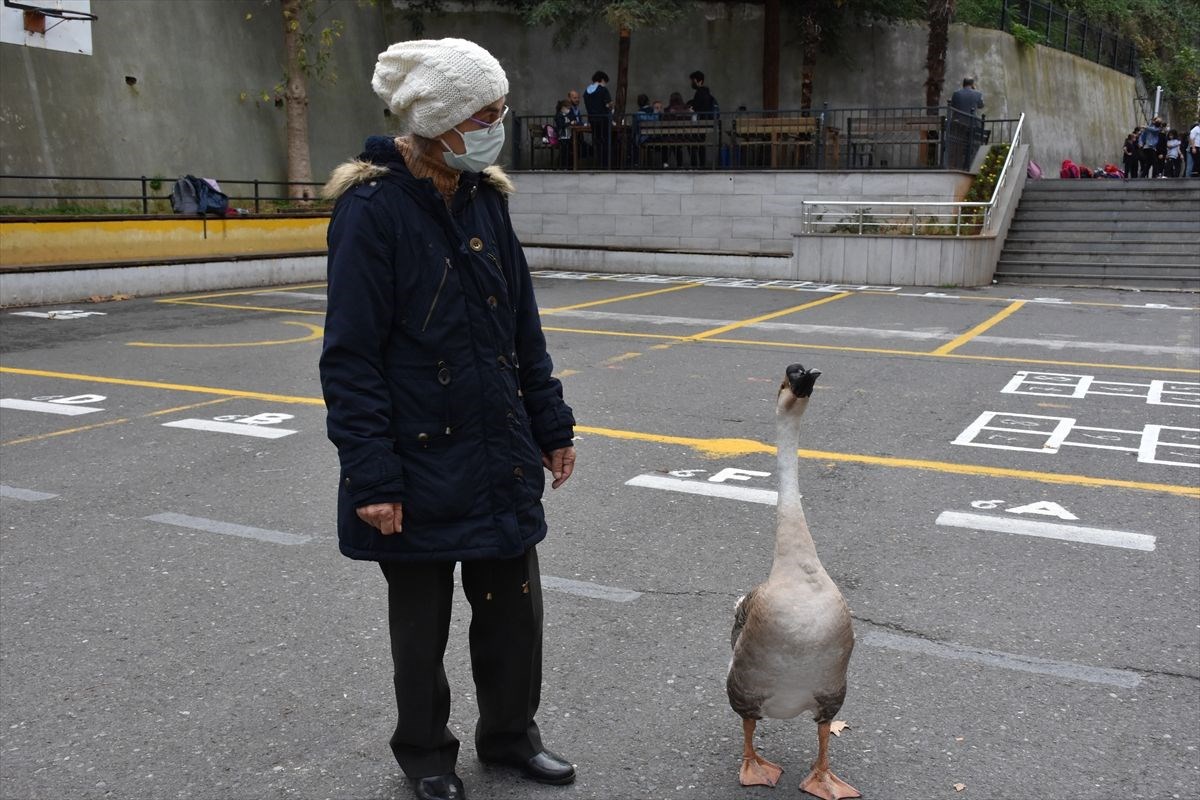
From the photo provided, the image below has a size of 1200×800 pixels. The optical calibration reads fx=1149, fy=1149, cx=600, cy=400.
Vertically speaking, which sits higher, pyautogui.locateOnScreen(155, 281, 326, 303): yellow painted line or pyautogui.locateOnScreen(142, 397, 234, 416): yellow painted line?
pyautogui.locateOnScreen(155, 281, 326, 303): yellow painted line

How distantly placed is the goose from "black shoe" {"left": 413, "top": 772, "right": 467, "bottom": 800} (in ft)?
2.61

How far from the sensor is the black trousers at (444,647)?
301 cm

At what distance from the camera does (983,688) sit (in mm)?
3869

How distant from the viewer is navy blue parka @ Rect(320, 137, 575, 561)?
2.79 m

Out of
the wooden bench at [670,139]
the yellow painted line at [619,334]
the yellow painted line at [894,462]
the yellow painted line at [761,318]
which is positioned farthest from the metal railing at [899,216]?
the yellow painted line at [894,462]

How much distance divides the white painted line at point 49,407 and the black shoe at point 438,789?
20.0 ft

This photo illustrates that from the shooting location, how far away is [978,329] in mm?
13289

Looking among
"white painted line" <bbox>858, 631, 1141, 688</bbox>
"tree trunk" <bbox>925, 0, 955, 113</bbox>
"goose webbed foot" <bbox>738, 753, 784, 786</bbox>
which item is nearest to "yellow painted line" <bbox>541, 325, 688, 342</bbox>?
"white painted line" <bbox>858, 631, 1141, 688</bbox>

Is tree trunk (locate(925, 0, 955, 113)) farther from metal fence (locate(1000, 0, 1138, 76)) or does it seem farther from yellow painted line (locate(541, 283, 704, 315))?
yellow painted line (locate(541, 283, 704, 315))

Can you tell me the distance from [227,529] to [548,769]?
2.87 m

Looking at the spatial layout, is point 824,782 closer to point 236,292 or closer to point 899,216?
point 236,292

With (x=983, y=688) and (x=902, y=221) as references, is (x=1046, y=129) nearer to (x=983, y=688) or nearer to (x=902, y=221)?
(x=902, y=221)

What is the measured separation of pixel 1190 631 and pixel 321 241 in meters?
18.1

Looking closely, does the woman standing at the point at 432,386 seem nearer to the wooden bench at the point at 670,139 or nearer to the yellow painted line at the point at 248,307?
the yellow painted line at the point at 248,307
